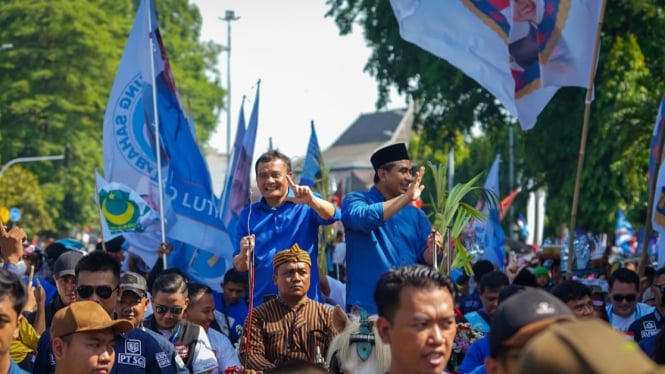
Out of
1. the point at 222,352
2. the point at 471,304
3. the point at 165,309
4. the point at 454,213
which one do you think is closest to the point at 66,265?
the point at 165,309

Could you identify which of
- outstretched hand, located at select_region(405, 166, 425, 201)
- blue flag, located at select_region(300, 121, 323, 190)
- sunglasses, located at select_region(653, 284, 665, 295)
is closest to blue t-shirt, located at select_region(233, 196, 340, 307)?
outstretched hand, located at select_region(405, 166, 425, 201)

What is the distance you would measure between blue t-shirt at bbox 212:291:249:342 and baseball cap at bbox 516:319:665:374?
25.7 ft

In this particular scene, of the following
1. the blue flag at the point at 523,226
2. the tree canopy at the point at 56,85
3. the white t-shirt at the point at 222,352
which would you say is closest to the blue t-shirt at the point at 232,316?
the white t-shirt at the point at 222,352

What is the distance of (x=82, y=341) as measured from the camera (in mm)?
5707

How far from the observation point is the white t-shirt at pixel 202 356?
8156mm

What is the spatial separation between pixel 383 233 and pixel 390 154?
0.50 meters

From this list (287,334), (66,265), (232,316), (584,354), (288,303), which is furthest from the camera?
(232,316)

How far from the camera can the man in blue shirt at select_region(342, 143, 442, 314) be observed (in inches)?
304

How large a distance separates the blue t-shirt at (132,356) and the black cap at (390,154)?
5.88ft

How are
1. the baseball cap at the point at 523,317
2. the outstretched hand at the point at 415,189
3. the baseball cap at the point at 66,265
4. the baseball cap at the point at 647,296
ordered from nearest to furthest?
1. the baseball cap at the point at 523,317
2. the outstretched hand at the point at 415,189
3. the baseball cap at the point at 66,265
4. the baseball cap at the point at 647,296

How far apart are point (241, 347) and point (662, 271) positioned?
4092 mm

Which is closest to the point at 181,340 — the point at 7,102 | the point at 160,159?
the point at 160,159

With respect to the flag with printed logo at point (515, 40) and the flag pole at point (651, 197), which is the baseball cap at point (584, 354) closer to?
the flag with printed logo at point (515, 40)

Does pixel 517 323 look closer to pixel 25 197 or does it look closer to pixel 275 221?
pixel 275 221
